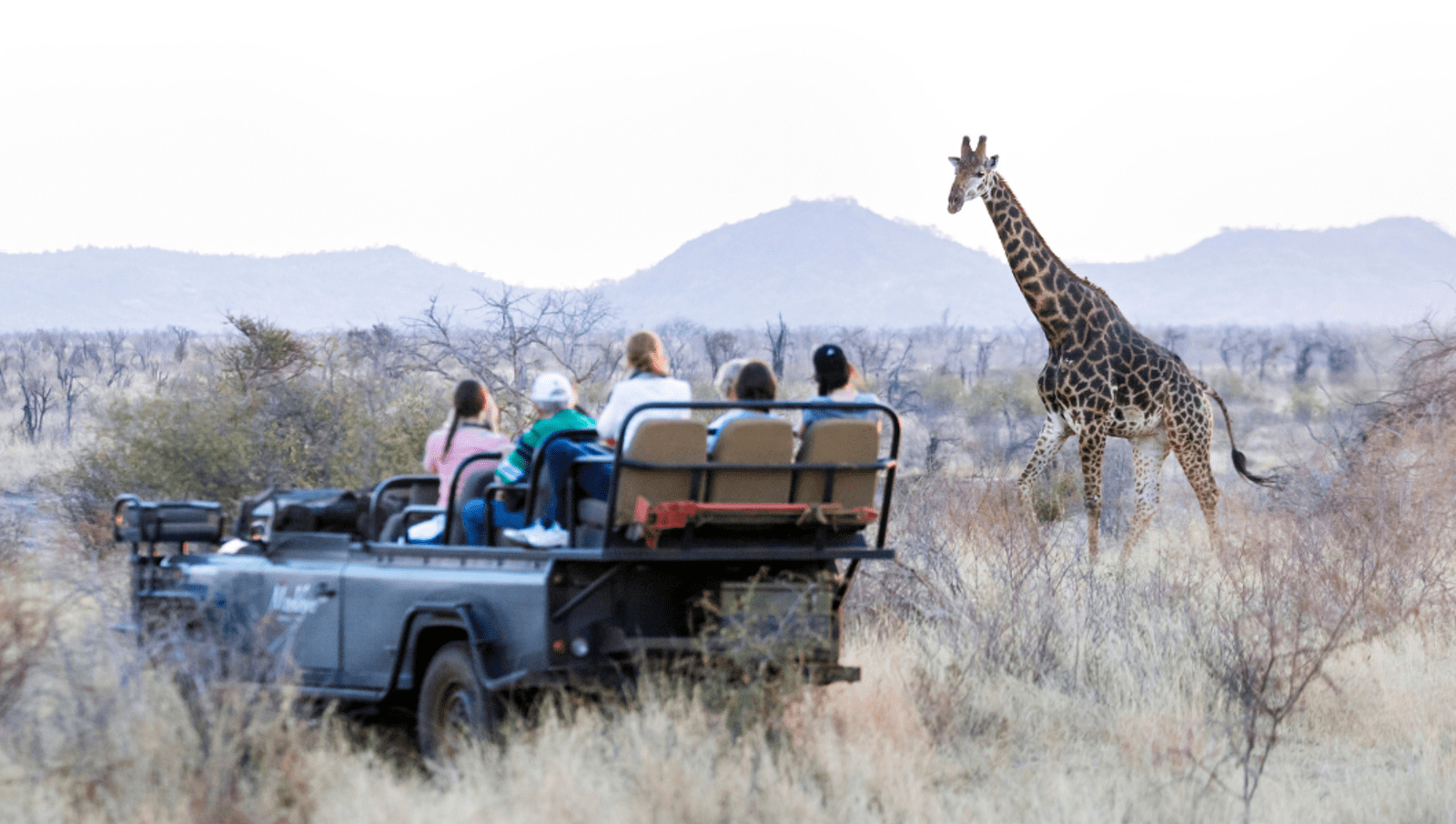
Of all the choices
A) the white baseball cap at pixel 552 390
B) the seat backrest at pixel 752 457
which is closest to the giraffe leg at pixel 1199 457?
the seat backrest at pixel 752 457

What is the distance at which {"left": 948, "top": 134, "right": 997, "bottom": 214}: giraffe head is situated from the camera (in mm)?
13594

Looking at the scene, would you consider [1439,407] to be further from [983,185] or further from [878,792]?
[878,792]

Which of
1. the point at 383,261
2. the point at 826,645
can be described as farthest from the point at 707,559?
the point at 383,261

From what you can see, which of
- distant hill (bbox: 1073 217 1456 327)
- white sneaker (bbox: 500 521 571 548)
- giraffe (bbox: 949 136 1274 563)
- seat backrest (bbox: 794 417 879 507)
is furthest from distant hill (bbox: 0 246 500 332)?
white sneaker (bbox: 500 521 571 548)

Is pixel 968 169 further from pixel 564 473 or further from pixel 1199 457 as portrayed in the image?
pixel 564 473

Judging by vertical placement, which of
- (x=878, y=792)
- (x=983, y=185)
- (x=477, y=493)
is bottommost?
(x=878, y=792)

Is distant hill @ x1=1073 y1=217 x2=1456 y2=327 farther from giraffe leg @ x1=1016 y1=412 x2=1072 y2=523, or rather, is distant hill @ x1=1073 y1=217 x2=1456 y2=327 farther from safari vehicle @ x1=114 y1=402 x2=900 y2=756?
safari vehicle @ x1=114 y1=402 x2=900 y2=756

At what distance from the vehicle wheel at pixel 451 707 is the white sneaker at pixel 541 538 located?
530mm

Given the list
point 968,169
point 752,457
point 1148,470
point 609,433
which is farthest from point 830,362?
point 1148,470

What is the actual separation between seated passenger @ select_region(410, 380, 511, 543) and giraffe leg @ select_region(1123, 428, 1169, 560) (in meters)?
8.09

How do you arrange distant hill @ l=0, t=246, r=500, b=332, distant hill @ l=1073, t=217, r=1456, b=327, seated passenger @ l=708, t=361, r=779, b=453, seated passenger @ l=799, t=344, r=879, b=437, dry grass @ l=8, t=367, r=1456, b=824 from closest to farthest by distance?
dry grass @ l=8, t=367, r=1456, b=824 < seated passenger @ l=708, t=361, r=779, b=453 < seated passenger @ l=799, t=344, r=879, b=437 < distant hill @ l=0, t=246, r=500, b=332 < distant hill @ l=1073, t=217, r=1456, b=327

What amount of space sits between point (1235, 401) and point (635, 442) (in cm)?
4102

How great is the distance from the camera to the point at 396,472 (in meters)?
12.7

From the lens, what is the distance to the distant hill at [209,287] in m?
117
